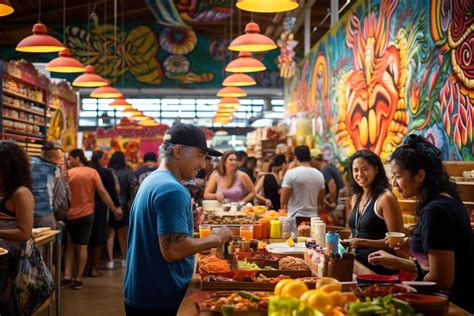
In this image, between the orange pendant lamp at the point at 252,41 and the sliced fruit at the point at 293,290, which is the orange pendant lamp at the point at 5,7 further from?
the sliced fruit at the point at 293,290

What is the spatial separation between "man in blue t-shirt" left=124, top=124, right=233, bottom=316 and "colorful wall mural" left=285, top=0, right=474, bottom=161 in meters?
3.67

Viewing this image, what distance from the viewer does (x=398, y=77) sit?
27.3ft

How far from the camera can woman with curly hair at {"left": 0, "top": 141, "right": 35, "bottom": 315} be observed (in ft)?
16.4

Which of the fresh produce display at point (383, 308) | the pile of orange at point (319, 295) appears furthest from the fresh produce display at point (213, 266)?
the fresh produce display at point (383, 308)

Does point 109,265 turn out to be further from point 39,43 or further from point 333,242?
point 333,242

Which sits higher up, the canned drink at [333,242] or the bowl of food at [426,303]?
the canned drink at [333,242]

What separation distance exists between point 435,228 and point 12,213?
3.37 m

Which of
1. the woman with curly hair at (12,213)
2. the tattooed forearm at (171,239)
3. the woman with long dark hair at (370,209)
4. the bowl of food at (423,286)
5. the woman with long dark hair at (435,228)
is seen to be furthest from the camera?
the woman with curly hair at (12,213)

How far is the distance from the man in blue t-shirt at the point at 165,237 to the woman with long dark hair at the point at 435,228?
103 cm

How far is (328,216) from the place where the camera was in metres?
10.3

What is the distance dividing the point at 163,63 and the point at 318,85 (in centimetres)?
848

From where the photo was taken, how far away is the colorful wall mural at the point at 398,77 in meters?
6.41

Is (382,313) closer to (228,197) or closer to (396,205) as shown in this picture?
(396,205)

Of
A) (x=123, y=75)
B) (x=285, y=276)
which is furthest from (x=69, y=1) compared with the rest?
(x=285, y=276)
